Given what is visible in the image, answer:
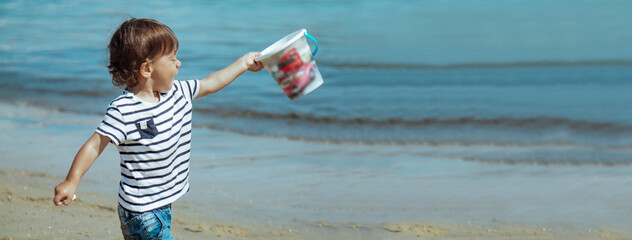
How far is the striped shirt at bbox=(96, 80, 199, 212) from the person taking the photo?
2.50m

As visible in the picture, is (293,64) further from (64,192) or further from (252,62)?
(64,192)

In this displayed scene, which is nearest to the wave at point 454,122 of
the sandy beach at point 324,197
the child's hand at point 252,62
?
the sandy beach at point 324,197

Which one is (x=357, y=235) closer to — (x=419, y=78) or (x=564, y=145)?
(x=564, y=145)

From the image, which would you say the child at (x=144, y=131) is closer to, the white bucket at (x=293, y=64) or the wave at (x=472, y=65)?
the white bucket at (x=293, y=64)

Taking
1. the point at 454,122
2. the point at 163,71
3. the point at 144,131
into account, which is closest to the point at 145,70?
the point at 163,71

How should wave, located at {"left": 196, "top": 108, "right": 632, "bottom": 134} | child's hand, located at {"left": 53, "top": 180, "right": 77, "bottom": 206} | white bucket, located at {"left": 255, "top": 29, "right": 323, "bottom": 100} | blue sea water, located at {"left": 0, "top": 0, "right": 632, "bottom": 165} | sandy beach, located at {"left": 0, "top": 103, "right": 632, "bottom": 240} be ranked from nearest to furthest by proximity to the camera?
child's hand, located at {"left": 53, "top": 180, "right": 77, "bottom": 206}, white bucket, located at {"left": 255, "top": 29, "right": 323, "bottom": 100}, sandy beach, located at {"left": 0, "top": 103, "right": 632, "bottom": 240}, blue sea water, located at {"left": 0, "top": 0, "right": 632, "bottom": 165}, wave, located at {"left": 196, "top": 108, "right": 632, "bottom": 134}

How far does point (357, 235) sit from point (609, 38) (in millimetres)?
10029

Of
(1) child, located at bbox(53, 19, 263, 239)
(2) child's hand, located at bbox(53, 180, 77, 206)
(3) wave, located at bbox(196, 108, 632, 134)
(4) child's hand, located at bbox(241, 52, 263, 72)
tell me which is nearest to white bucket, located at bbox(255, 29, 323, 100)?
(4) child's hand, located at bbox(241, 52, 263, 72)

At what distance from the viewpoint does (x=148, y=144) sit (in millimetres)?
2555

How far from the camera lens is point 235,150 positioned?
5.70 meters

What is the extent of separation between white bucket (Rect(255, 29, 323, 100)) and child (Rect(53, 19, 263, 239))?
39 centimetres

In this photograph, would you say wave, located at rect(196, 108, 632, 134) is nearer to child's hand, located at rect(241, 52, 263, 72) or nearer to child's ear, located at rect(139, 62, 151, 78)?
child's hand, located at rect(241, 52, 263, 72)

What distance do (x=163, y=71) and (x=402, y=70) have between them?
790cm

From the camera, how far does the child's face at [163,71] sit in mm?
2586
